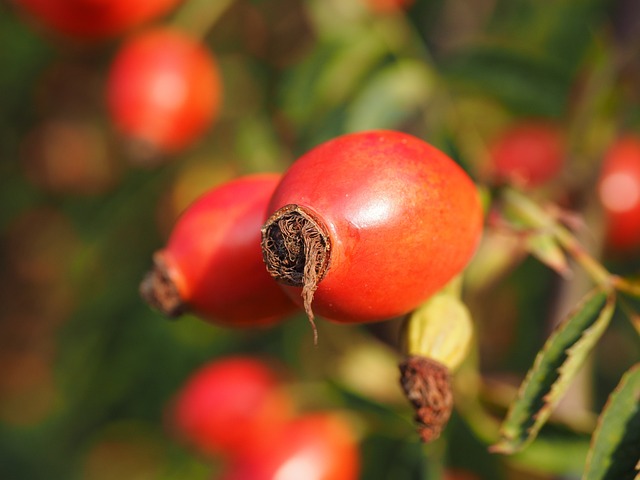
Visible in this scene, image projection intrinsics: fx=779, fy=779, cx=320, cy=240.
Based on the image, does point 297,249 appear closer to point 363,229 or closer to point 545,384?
point 363,229

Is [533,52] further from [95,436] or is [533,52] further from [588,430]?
[95,436]

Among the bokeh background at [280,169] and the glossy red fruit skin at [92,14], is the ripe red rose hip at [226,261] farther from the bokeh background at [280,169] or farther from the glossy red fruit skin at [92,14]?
the glossy red fruit skin at [92,14]

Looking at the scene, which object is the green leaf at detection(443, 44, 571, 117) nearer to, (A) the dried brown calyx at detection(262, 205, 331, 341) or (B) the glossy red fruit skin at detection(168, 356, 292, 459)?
(B) the glossy red fruit skin at detection(168, 356, 292, 459)

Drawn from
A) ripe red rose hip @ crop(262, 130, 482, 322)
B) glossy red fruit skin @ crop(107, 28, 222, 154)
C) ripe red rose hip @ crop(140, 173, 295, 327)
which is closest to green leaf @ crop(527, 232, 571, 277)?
ripe red rose hip @ crop(262, 130, 482, 322)

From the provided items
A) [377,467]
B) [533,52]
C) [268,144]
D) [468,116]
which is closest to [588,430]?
[377,467]

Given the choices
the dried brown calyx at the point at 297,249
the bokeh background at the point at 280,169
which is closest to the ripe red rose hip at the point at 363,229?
the dried brown calyx at the point at 297,249

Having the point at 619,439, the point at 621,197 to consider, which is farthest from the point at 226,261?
the point at 621,197
